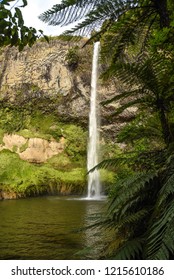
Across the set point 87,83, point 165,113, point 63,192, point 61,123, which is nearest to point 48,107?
point 61,123

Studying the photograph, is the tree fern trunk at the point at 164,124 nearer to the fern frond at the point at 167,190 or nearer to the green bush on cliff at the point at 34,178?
the fern frond at the point at 167,190

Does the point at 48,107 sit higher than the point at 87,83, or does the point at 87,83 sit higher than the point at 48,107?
the point at 87,83

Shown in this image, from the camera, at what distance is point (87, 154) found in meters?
20.0

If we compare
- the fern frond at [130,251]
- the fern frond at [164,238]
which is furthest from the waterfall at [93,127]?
the fern frond at [164,238]

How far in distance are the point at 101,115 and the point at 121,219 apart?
18.8m

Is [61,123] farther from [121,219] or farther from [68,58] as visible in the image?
[121,219]

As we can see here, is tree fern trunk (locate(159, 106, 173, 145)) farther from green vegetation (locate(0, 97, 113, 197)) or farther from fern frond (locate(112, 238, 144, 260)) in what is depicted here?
green vegetation (locate(0, 97, 113, 197))

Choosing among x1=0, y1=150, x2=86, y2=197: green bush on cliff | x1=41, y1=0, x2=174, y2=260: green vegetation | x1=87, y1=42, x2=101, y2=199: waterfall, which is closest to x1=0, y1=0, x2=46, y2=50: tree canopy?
x1=41, y1=0, x2=174, y2=260: green vegetation

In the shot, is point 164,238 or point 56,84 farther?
point 56,84

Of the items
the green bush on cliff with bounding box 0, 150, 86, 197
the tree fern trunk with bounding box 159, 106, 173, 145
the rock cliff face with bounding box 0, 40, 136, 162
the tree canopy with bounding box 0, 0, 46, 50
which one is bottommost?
the green bush on cliff with bounding box 0, 150, 86, 197

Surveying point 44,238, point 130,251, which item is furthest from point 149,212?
point 44,238

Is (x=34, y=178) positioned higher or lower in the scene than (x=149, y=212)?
lower

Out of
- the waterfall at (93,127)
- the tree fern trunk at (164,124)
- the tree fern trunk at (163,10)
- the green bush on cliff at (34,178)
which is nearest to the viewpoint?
the tree fern trunk at (163,10)

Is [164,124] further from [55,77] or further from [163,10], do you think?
[55,77]
